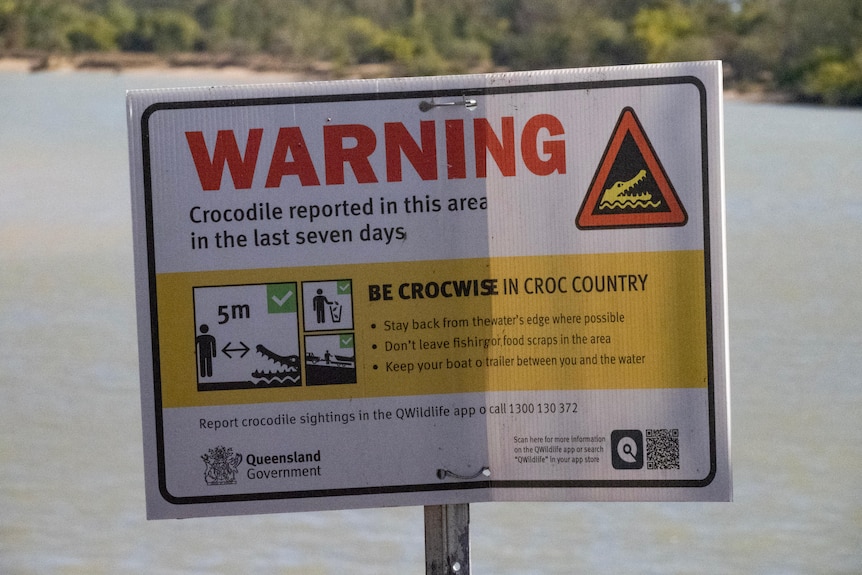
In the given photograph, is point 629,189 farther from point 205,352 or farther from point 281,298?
point 205,352

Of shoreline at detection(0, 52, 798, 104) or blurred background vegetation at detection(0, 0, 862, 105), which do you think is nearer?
shoreline at detection(0, 52, 798, 104)

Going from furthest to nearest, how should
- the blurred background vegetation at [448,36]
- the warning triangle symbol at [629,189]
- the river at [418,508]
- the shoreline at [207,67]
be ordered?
the blurred background vegetation at [448,36] < the shoreline at [207,67] < the river at [418,508] < the warning triangle symbol at [629,189]

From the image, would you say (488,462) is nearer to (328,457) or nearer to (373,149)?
(328,457)

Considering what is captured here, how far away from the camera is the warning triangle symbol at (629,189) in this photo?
1469 mm

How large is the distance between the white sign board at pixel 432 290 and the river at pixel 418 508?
172 cm

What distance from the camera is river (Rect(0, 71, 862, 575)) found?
3.27m

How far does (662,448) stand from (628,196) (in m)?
0.36

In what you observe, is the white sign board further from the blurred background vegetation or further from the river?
the blurred background vegetation

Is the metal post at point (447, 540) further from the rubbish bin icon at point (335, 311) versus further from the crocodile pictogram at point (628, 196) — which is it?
the crocodile pictogram at point (628, 196)

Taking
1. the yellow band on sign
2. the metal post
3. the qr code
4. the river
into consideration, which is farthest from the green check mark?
the river

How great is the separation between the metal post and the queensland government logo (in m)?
0.30

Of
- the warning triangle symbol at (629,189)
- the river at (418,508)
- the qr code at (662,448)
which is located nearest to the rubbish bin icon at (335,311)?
the warning triangle symbol at (629,189)

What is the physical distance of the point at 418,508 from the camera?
150 inches

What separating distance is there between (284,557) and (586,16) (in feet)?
24.0
